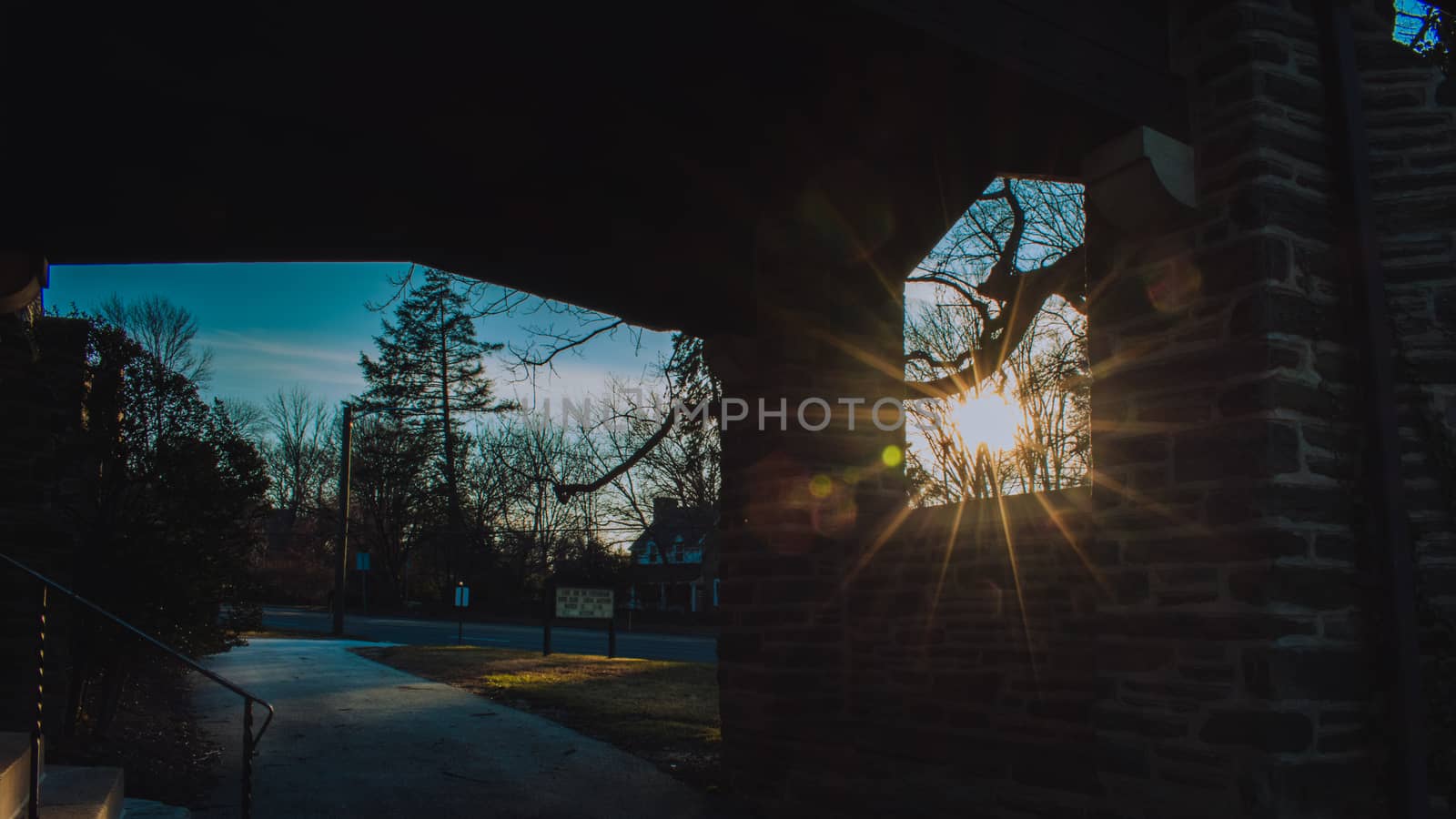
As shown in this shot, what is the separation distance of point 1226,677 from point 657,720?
22.4 feet

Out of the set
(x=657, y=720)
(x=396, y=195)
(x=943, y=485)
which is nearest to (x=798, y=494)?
(x=396, y=195)

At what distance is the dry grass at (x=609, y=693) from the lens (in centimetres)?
804

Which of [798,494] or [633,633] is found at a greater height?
[798,494]

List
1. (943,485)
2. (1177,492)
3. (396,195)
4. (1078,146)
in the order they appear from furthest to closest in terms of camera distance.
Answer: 1. (943,485)
2. (396,195)
3. (1078,146)
4. (1177,492)

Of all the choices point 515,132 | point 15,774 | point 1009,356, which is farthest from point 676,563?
point 15,774

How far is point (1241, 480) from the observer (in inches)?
139

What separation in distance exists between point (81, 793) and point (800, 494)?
4001mm

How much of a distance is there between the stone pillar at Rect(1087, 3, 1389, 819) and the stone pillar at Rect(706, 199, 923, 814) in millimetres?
2003

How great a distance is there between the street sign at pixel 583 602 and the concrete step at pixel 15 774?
1448cm

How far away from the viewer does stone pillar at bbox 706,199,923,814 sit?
575 cm

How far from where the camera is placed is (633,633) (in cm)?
3341

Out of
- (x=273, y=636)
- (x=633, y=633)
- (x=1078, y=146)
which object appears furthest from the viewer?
(x=633, y=633)

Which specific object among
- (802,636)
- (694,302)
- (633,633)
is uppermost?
(694,302)

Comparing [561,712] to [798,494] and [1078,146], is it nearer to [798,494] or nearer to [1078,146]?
[798,494]
